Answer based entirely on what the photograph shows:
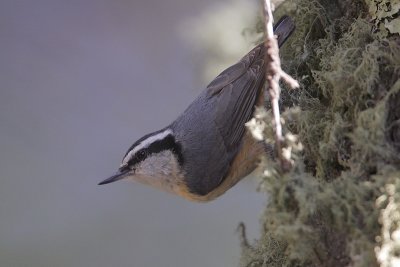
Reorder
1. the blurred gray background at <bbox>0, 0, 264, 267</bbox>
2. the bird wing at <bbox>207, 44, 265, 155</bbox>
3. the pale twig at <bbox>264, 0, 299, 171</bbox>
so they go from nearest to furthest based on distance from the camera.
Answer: the pale twig at <bbox>264, 0, 299, 171</bbox> → the bird wing at <bbox>207, 44, 265, 155</bbox> → the blurred gray background at <bbox>0, 0, 264, 267</bbox>

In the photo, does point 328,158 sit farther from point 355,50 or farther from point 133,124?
point 133,124

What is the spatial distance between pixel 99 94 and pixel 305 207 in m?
2.06

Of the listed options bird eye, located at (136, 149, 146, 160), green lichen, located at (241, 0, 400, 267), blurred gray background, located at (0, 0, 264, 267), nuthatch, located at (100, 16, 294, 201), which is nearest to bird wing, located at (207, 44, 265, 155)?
nuthatch, located at (100, 16, 294, 201)

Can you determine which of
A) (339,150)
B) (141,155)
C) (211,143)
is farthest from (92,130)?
(339,150)

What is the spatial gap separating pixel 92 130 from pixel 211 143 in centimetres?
121

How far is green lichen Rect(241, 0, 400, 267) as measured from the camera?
1.01m

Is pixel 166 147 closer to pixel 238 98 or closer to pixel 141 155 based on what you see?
pixel 141 155

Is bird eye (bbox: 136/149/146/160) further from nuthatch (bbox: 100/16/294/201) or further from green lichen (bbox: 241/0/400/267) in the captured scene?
green lichen (bbox: 241/0/400/267)

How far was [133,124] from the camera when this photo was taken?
115 inches

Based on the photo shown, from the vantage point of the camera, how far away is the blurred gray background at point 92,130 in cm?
284

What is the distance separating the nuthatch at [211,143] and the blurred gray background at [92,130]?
100 cm

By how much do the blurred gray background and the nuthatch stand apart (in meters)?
1.00

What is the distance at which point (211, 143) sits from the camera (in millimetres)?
1820

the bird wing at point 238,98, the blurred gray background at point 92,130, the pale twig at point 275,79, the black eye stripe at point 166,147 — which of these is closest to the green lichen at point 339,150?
the pale twig at point 275,79
